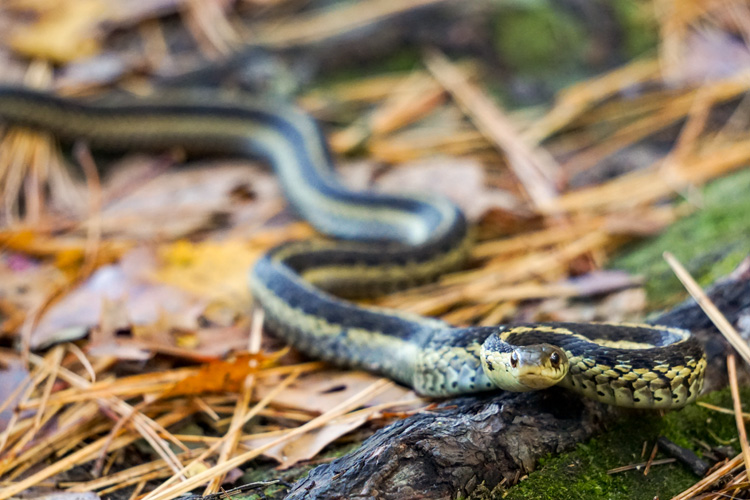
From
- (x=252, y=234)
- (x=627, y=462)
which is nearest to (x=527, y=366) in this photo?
(x=627, y=462)

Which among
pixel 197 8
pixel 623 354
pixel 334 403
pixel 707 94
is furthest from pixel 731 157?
pixel 197 8

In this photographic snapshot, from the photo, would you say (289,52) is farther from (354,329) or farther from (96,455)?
(96,455)

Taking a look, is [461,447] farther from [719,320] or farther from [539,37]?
[539,37]

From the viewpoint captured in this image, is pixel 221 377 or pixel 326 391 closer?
pixel 221 377

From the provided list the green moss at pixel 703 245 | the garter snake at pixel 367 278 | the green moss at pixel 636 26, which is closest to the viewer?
the garter snake at pixel 367 278

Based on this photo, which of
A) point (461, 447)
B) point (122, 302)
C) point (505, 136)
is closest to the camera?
point (461, 447)

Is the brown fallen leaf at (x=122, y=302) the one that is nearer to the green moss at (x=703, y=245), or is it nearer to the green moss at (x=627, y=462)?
the green moss at (x=627, y=462)

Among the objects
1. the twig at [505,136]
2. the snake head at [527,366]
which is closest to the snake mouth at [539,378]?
the snake head at [527,366]
